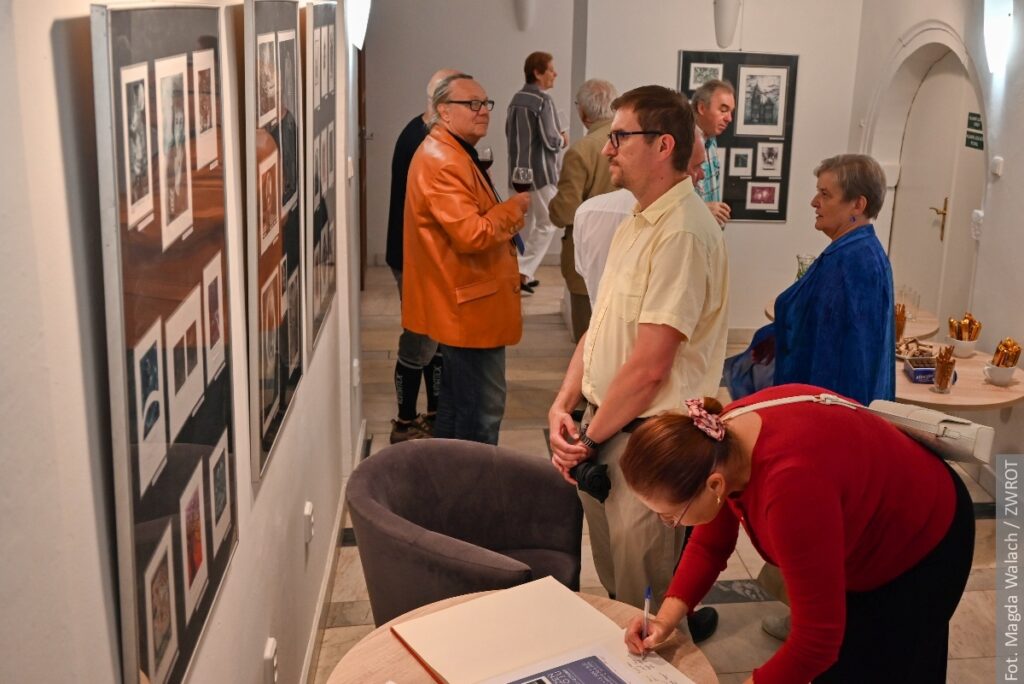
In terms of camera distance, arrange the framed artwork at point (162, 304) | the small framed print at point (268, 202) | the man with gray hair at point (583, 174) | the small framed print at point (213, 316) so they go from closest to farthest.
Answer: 1. the framed artwork at point (162, 304)
2. the small framed print at point (213, 316)
3. the small framed print at point (268, 202)
4. the man with gray hair at point (583, 174)

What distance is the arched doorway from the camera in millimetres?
6301

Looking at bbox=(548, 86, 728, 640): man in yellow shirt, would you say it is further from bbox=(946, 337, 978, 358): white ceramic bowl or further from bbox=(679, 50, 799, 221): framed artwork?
bbox=(679, 50, 799, 221): framed artwork

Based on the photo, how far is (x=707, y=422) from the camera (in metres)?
1.98

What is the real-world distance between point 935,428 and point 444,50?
8613 mm

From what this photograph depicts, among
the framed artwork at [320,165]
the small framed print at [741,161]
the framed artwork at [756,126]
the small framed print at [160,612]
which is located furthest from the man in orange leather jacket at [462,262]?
the small framed print at [741,161]

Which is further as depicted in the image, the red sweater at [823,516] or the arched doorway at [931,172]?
the arched doorway at [931,172]

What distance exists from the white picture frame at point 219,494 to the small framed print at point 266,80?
2.36ft

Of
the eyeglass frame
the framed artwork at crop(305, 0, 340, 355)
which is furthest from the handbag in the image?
the eyeglass frame

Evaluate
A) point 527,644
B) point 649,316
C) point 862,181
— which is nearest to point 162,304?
point 527,644

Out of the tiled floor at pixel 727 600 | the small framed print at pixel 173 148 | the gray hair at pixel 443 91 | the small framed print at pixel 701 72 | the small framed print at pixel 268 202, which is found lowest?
the tiled floor at pixel 727 600

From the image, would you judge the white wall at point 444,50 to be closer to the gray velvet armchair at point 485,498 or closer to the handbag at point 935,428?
the gray velvet armchair at point 485,498

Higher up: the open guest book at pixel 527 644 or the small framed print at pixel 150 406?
the small framed print at pixel 150 406

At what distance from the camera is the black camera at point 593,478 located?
2.95 m

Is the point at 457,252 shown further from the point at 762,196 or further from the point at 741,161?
the point at 762,196
